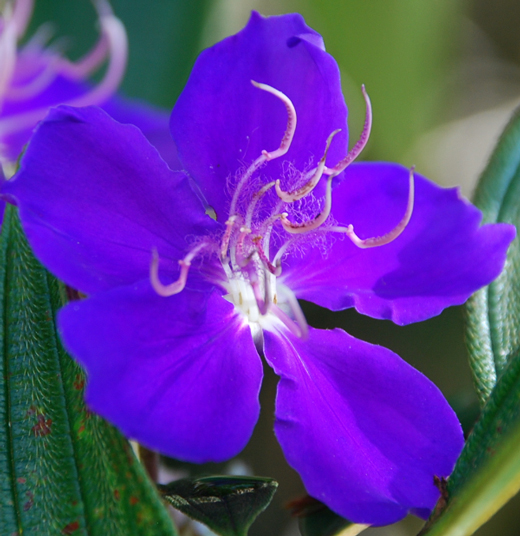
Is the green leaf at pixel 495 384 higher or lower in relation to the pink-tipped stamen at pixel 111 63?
higher

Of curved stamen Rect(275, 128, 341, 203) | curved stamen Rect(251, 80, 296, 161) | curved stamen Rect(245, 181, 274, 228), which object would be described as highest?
curved stamen Rect(251, 80, 296, 161)

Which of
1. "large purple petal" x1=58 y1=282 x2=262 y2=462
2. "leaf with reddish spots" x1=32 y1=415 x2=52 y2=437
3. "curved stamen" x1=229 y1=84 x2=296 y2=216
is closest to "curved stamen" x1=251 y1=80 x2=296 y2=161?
"curved stamen" x1=229 y1=84 x2=296 y2=216

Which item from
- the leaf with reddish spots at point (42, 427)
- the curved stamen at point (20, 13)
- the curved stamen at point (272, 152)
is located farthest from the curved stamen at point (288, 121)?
the curved stamen at point (20, 13)

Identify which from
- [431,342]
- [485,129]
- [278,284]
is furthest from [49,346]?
[485,129]

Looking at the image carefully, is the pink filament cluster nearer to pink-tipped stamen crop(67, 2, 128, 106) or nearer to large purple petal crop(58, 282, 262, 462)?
large purple petal crop(58, 282, 262, 462)

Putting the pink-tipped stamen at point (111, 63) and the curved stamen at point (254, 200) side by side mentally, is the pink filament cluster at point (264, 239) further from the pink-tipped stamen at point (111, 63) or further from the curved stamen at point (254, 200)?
the pink-tipped stamen at point (111, 63)
